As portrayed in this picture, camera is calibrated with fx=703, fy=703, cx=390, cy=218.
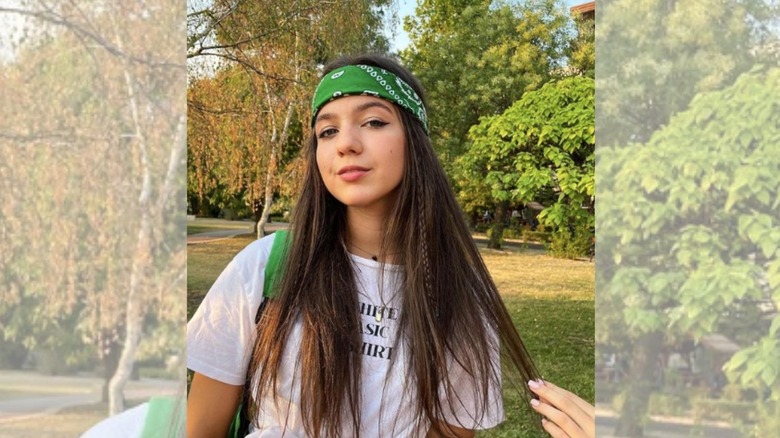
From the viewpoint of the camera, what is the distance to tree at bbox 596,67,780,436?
Result: 0.76 meters

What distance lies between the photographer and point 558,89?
643 cm

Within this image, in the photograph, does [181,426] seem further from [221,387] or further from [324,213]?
[324,213]

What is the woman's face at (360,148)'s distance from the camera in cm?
119

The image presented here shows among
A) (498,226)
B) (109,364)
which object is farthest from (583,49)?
(109,364)

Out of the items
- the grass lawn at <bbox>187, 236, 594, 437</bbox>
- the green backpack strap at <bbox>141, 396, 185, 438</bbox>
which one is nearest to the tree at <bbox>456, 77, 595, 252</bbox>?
the grass lawn at <bbox>187, 236, 594, 437</bbox>

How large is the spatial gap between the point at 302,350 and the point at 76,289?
0.44 metres

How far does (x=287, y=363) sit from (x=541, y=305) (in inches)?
265

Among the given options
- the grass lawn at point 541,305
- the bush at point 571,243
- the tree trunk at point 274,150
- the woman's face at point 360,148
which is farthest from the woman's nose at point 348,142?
the bush at point 571,243

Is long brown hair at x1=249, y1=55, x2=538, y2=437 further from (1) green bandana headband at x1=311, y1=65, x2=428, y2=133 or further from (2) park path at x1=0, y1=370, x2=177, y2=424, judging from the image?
(2) park path at x1=0, y1=370, x2=177, y2=424

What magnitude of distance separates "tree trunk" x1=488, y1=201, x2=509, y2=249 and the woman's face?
302 inches

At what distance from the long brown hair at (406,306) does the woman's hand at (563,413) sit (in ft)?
0.69

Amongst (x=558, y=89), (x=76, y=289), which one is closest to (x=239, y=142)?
(x=558, y=89)

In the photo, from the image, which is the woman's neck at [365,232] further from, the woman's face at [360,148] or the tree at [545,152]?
the tree at [545,152]

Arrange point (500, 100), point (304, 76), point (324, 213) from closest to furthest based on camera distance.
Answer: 1. point (324, 213)
2. point (304, 76)
3. point (500, 100)
